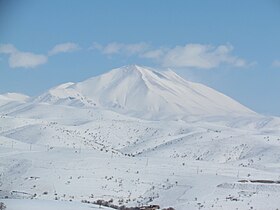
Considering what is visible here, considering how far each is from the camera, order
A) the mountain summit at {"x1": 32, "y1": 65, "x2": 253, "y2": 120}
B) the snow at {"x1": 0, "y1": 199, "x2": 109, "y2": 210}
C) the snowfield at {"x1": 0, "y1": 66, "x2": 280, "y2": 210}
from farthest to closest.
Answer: the mountain summit at {"x1": 32, "y1": 65, "x2": 253, "y2": 120}
the snowfield at {"x1": 0, "y1": 66, "x2": 280, "y2": 210}
the snow at {"x1": 0, "y1": 199, "x2": 109, "y2": 210}

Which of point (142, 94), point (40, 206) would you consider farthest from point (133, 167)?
point (142, 94)

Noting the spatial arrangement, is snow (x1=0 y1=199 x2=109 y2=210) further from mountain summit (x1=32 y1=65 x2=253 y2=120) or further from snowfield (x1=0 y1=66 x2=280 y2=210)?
mountain summit (x1=32 y1=65 x2=253 y2=120)

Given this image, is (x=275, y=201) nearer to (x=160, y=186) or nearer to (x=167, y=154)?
(x=160, y=186)

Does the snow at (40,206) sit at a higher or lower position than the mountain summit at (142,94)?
lower

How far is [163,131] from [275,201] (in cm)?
3286

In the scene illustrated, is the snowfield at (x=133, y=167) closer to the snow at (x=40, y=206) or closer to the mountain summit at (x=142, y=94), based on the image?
the snow at (x=40, y=206)

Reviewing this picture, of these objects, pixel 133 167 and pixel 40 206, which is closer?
pixel 40 206

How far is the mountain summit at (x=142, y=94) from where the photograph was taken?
124 m

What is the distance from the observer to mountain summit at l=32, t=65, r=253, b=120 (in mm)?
124250

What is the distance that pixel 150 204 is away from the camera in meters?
18.6

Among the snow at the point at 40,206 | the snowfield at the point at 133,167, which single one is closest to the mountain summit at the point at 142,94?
the snowfield at the point at 133,167

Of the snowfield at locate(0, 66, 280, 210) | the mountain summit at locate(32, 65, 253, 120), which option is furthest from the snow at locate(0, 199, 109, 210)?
the mountain summit at locate(32, 65, 253, 120)

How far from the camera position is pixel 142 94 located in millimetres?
136875

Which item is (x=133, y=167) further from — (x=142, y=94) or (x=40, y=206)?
(x=142, y=94)
